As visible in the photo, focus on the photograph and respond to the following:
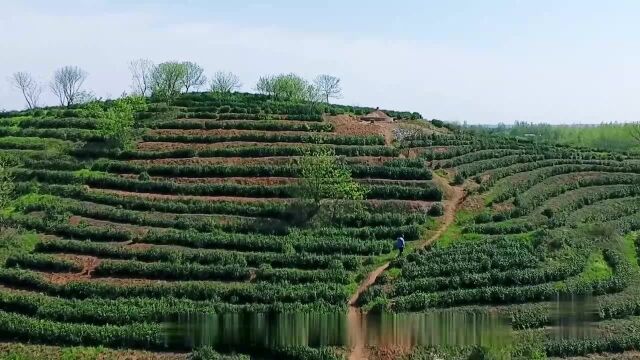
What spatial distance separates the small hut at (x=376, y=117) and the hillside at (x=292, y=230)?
2457mm

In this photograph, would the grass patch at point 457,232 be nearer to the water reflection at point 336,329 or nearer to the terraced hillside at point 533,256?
the terraced hillside at point 533,256

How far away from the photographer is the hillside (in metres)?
40.2

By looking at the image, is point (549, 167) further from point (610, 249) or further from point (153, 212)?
point (153, 212)

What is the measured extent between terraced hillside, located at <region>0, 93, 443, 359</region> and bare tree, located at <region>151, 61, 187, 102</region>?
13268 millimetres

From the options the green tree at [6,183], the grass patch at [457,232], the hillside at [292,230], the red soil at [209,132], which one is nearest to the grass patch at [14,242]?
the hillside at [292,230]

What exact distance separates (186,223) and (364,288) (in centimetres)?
1715

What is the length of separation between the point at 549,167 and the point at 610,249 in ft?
62.6

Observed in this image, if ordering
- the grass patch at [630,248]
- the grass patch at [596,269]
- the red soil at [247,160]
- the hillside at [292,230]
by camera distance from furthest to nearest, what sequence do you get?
the red soil at [247,160] < the grass patch at [630,248] < the grass patch at [596,269] < the hillside at [292,230]

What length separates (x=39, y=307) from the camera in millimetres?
41562

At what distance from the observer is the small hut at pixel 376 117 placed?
7775 cm

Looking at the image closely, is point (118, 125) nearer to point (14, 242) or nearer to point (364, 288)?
point (14, 242)

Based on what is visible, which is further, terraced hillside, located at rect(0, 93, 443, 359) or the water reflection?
terraced hillside, located at rect(0, 93, 443, 359)

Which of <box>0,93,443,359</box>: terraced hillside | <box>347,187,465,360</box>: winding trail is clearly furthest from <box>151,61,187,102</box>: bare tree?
<box>347,187,465,360</box>: winding trail

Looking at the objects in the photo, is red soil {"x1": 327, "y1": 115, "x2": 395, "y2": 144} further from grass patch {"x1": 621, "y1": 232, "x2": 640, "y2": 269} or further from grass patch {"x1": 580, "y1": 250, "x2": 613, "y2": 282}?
grass patch {"x1": 580, "y1": 250, "x2": 613, "y2": 282}
